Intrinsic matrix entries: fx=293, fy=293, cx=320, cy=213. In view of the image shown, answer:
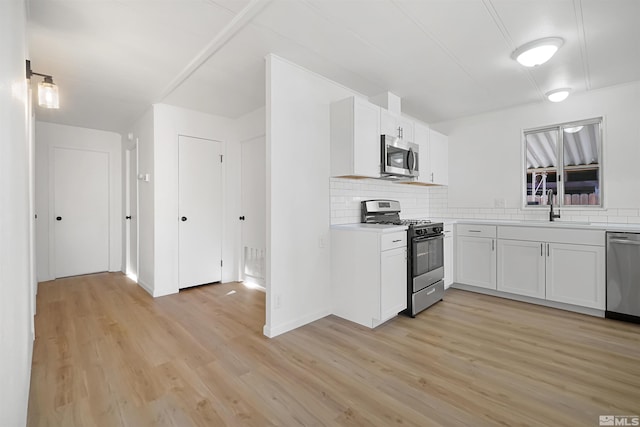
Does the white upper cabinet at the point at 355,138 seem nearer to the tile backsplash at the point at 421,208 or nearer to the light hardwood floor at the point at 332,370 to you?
the tile backsplash at the point at 421,208

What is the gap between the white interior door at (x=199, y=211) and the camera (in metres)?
4.10

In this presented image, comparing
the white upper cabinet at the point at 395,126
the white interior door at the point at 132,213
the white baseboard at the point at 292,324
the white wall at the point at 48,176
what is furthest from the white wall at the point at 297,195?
the white wall at the point at 48,176

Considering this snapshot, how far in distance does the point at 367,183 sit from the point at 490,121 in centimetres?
223

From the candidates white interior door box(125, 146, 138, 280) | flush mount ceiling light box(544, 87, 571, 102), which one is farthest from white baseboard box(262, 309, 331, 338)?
flush mount ceiling light box(544, 87, 571, 102)

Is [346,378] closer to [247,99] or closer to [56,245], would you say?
[247,99]

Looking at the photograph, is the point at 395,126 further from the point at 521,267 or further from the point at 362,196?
the point at 521,267

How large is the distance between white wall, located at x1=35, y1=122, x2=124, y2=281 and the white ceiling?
1.65 meters

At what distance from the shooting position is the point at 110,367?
85.5 inches

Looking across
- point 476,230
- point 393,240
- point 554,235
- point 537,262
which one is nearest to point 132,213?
point 393,240

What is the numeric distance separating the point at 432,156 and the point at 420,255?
1806mm

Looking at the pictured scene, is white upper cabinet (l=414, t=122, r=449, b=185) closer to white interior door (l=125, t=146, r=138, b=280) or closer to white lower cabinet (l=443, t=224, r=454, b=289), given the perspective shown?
white lower cabinet (l=443, t=224, r=454, b=289)

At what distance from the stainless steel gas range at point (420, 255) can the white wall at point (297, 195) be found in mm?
813

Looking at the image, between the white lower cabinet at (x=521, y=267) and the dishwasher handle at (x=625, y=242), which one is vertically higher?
the dishwasher handle at (x=625, y=242)

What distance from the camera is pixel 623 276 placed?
2930mm
